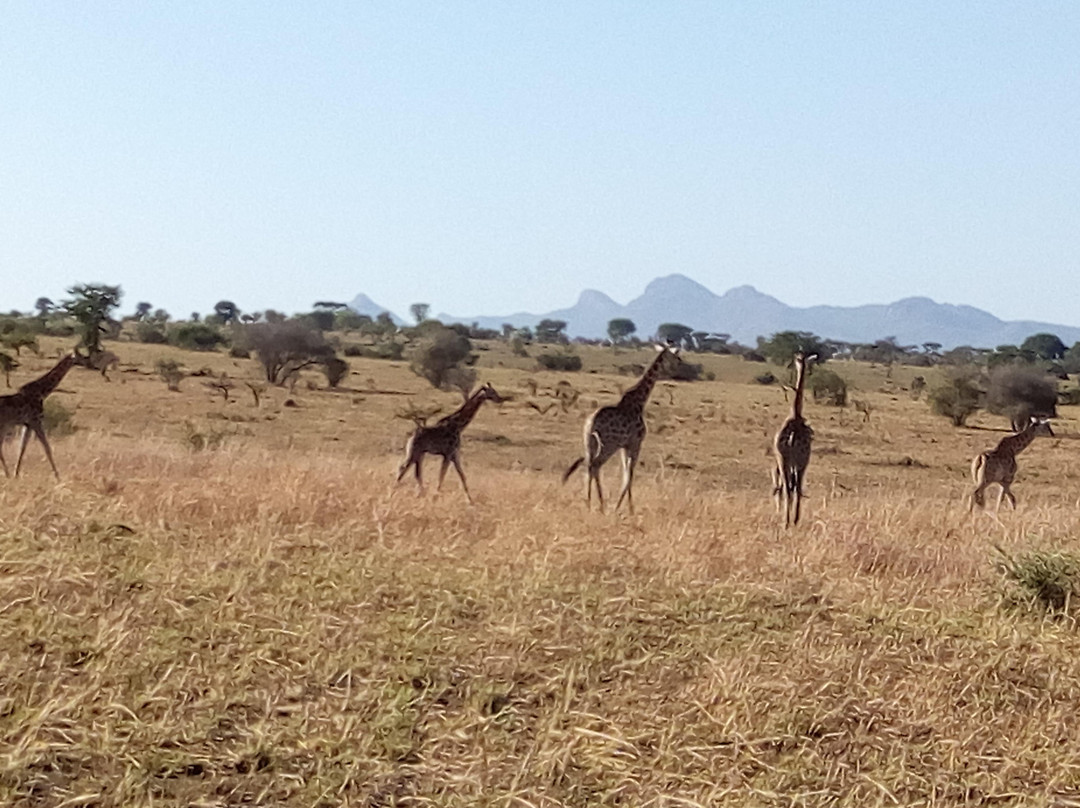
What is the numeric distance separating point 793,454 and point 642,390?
2041mm

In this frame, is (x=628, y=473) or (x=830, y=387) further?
(x=830, y=387)

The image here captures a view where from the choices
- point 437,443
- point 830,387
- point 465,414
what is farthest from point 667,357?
point 830,387

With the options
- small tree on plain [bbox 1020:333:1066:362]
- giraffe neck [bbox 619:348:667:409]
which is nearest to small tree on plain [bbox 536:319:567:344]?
small tree on plain [bbox 1020:333:1066:362]

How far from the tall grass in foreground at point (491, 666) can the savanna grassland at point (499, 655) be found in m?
0.02

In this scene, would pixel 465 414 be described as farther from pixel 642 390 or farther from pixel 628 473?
pixel 628 473

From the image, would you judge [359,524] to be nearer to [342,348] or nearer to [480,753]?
[480,753]

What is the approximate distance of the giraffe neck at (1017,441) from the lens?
18.0m

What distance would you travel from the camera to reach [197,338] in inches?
2564

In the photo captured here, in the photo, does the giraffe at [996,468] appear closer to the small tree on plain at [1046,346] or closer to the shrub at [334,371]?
the shrub at [334,371]

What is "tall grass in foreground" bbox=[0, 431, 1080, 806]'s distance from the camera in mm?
4891

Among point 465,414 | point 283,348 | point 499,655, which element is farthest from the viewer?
point 283,348

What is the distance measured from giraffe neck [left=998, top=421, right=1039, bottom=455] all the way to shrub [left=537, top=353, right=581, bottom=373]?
165 ft

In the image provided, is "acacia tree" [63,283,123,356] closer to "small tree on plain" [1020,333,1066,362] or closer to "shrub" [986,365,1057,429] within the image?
"shrub" [986,365,1057,429]

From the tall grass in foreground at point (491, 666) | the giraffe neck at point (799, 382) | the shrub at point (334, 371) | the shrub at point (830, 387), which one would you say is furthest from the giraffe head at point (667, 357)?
the shrub at point (830, 387)
